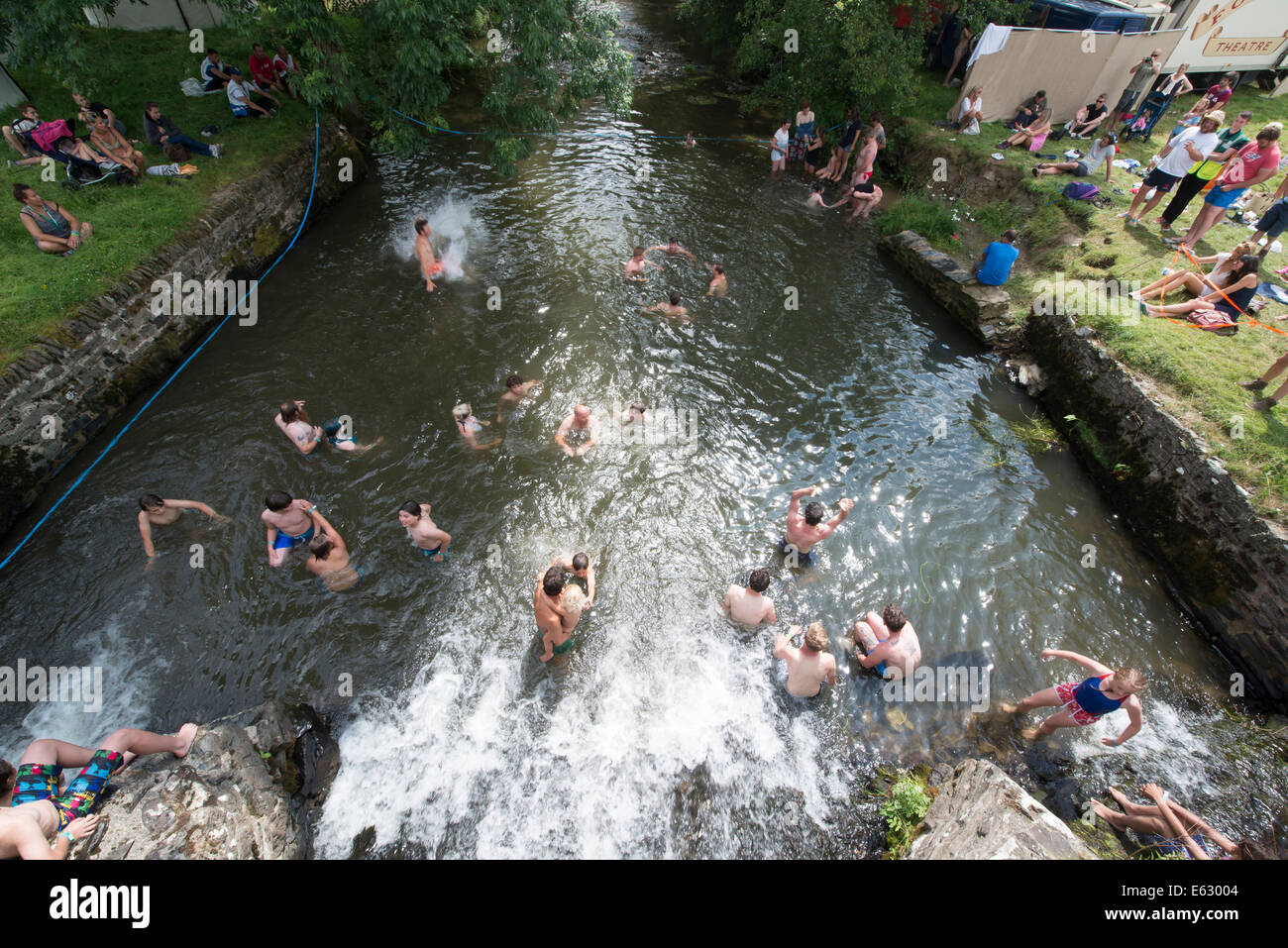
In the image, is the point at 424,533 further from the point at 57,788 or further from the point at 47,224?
the point at 47,224

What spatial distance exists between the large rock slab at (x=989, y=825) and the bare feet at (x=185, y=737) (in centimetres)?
715

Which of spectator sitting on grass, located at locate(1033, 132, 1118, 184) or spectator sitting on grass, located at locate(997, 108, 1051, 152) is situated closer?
spectator sitting on grass, located at locate(1033, 132, 1118, 184)

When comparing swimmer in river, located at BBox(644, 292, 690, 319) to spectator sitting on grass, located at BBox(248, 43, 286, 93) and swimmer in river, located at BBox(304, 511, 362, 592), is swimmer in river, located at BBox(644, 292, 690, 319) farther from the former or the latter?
spectator sitting on grass, located at BBox(248, 43, 286, 93)

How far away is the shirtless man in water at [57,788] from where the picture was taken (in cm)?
391

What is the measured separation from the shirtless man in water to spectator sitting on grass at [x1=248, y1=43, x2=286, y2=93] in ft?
53.7

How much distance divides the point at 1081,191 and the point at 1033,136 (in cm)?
305

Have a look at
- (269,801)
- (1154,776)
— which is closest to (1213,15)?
(1154,776)

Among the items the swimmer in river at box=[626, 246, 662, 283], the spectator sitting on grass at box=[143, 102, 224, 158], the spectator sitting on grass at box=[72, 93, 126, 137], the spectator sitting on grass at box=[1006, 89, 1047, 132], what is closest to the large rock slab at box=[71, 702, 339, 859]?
the swimmer in river at box=[626, 246, 662, 283]

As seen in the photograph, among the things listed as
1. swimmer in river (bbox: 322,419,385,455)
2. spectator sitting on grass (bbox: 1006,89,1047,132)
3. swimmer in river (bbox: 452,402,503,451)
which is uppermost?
spectator sitting on grass (bbox: 1006,89,1047,132)

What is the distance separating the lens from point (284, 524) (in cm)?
709

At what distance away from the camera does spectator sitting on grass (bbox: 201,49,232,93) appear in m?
13.3

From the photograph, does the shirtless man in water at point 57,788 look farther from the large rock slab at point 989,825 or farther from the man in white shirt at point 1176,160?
the man in white shirt at point 1176,160

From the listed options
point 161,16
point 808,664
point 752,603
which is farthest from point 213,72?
point 808,664
